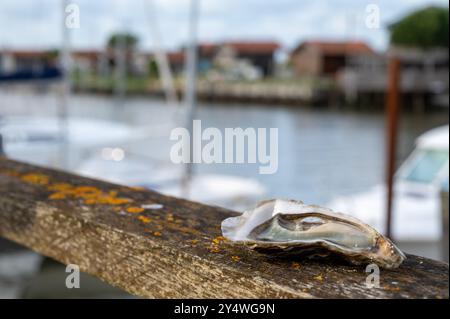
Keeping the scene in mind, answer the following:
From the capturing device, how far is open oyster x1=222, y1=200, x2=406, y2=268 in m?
1.34

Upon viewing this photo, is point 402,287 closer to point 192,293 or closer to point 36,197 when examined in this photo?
point 192,293

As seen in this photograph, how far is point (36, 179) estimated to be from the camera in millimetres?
2441

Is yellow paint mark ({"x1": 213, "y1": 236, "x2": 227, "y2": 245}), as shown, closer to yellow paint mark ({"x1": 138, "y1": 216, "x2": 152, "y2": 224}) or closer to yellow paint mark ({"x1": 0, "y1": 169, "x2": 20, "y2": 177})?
yellow paint mark ({"x1": 138, "y1": 216, "x2": 152, "y2": 224})

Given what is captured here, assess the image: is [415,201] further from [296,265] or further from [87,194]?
[296,265]

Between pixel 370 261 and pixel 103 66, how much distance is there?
91.7 metres

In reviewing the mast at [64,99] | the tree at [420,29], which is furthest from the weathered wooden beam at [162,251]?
the tree at [420,29]

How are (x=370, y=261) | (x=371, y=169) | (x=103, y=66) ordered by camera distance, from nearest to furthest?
(x=370, y=261) < (x=371, y=169) < (x=103, y=66)

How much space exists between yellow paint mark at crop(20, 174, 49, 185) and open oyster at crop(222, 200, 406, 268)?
1144mm

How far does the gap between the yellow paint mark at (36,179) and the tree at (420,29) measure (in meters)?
74.1

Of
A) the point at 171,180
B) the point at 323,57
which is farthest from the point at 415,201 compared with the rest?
the point at 323,57

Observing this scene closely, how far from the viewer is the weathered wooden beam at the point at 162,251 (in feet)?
4.12

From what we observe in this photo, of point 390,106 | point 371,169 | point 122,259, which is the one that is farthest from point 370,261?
point 371,169

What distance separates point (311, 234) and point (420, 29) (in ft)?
261
